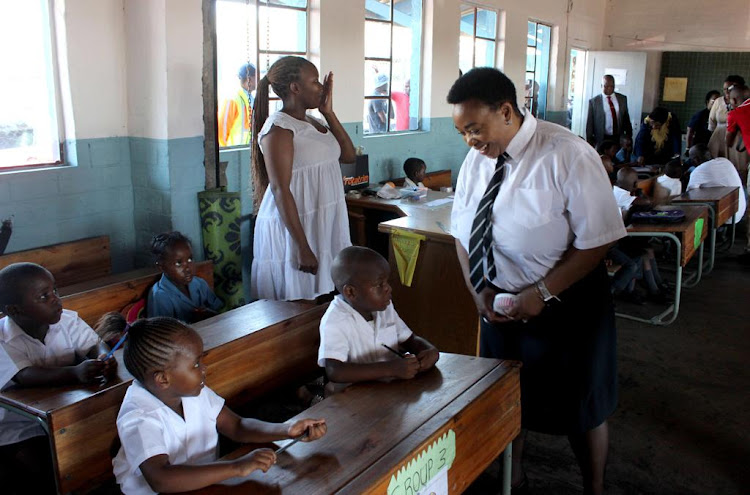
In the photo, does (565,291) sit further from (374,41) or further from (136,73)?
(374,41)

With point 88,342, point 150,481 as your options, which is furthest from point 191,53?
point 150,481

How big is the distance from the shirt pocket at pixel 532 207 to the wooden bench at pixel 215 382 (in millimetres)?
900

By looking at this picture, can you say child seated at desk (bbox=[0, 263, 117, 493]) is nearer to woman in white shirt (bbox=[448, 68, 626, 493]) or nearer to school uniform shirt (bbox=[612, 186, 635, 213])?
woman in white shirt (bbox=[448, 68, 626, 493])

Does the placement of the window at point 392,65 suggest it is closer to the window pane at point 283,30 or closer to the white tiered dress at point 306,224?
the window pane at point 283,30

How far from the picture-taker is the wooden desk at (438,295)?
3152mm

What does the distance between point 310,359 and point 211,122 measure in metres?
2.14

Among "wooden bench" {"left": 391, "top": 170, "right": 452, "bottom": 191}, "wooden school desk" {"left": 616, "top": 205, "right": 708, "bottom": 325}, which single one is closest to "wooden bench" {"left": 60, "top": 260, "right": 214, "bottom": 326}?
"wooden school desk" {"left": 616, "top": 205, "right": 708, "bottom": 325}

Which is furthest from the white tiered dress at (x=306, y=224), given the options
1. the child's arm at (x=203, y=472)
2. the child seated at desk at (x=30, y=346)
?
the child's arm at (x=203, y=472)

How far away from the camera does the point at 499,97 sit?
5.80ft

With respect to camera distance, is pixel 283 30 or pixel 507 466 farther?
pixel 283 30

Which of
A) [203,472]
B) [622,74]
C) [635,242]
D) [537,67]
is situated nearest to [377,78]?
[635,242]

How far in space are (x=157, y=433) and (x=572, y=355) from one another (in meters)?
1.18

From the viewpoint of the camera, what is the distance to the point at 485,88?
1751mm

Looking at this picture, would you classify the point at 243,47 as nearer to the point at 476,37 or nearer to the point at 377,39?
the point at 377,39
